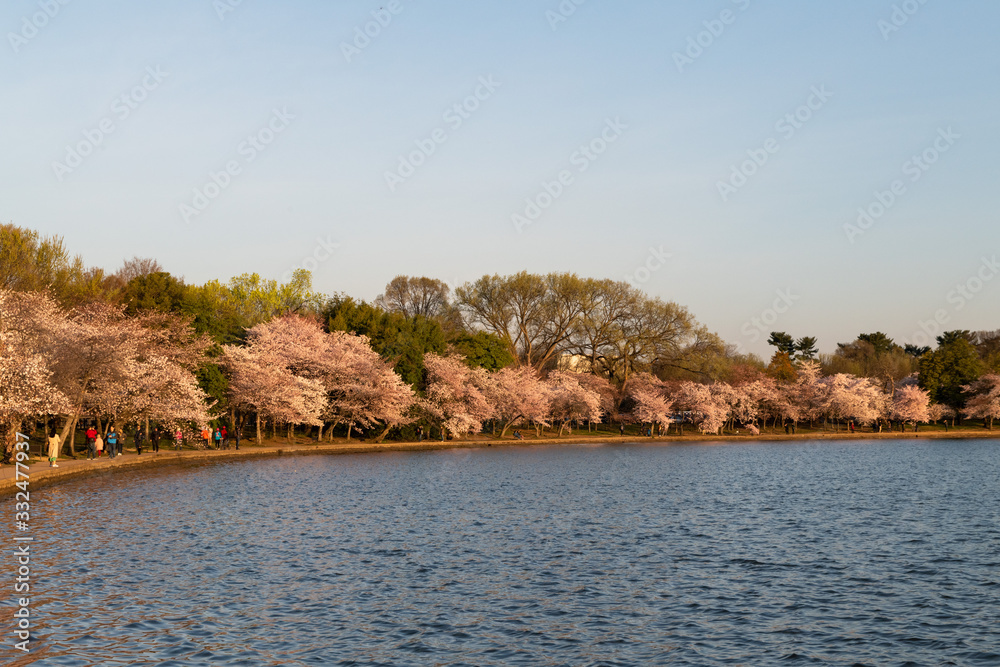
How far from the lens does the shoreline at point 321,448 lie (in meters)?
39.4

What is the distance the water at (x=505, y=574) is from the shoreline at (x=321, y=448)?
1.97 metres

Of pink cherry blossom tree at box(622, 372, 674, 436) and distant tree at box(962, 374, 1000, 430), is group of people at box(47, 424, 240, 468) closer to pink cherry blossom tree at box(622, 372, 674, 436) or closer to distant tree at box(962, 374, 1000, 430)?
pink cherry blossom tree at box(622, 372, 674, 436)

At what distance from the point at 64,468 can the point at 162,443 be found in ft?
75.4

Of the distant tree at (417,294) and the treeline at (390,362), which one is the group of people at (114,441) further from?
the distant tree at (417,294)

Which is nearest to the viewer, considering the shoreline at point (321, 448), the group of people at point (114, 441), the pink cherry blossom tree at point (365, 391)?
the shoreline at point (321, 448)

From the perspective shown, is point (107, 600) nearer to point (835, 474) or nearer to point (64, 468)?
point (64, 468)

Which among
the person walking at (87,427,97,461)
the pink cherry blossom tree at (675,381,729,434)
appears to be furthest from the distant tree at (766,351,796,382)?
the person walking at (87,427,97,461)

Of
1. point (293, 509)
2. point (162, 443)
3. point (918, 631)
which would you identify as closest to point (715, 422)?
point (162, 443)

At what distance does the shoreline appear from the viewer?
39.4m

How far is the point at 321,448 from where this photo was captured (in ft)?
217

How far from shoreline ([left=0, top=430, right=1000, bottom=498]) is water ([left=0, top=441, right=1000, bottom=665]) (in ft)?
6.46

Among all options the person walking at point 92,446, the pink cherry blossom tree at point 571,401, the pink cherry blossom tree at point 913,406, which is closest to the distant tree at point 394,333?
the pink cherry blossom tree at point 571,401

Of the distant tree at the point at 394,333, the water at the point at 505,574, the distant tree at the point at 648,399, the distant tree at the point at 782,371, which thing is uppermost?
the distant tree at the point at 394,333

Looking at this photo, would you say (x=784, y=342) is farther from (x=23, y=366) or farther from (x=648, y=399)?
(x=23, y=366)
